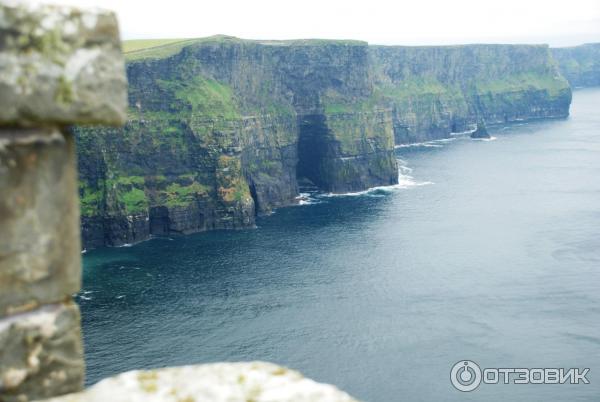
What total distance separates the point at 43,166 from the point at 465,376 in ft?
200

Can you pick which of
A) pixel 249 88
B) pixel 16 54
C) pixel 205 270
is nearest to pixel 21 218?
pixel 16 54

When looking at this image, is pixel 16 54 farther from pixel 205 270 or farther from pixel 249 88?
pixel 249 88

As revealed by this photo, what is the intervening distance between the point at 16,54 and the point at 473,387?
6050cm

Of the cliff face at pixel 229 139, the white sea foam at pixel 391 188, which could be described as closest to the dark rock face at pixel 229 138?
the cliff face at pixel 229 139

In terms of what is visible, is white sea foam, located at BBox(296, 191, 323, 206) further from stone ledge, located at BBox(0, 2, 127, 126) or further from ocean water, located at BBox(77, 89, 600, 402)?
stone ledge, located at BBox(0, 2, 127, 126)

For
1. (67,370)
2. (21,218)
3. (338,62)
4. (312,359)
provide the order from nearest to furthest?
1. (21,218)
2. (67,370)
3. (312,359)
4. (338,62)

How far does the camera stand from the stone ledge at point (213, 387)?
555 cm

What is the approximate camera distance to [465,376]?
60.5 m

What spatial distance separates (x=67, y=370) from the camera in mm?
5551

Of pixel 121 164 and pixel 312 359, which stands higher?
pixel 121 164

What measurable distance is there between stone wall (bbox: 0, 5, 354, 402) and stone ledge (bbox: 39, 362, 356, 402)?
0.6 inches

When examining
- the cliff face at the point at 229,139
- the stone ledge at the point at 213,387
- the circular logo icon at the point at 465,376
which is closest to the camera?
the stone ledge at the point at 213,387

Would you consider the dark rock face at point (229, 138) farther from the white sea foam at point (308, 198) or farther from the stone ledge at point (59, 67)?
the stone ledge at point (59, 67)

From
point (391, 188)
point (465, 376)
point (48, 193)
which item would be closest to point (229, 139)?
point (391, 188)
